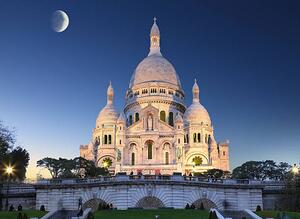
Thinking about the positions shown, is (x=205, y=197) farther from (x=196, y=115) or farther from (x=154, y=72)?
(x=154, y=72)

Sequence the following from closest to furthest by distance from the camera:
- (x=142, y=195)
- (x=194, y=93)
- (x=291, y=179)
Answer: (x=142, y=195) < (x=291, y=179) < (x=194, y=93)

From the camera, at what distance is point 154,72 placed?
13550 centimetres

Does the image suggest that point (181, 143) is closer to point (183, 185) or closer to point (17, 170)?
point (17, 170)

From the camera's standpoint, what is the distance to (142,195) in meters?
53.5

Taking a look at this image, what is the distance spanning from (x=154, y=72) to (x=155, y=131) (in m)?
21.2

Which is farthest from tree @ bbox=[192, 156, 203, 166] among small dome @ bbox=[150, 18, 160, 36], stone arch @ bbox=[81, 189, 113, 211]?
stone arch @ bbox=[81, 189, 113, 211]

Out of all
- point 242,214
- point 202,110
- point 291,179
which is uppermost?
point 202,110

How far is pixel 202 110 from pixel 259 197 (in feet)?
243

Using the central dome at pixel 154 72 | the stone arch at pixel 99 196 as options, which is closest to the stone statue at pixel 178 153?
the central dome at pixel 154 72

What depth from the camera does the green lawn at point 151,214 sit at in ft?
138

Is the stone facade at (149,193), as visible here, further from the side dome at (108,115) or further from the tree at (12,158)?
the side dome at (108,115)

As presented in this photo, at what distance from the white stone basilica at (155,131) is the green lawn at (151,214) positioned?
63146 mm

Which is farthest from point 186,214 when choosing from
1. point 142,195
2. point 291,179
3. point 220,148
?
point 220,148

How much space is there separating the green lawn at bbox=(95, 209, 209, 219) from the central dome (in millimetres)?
88966
